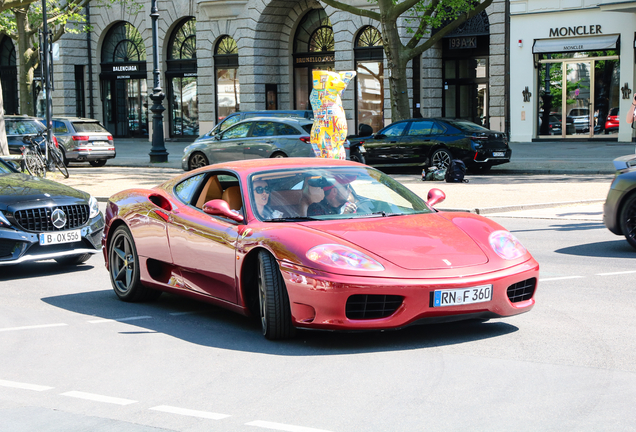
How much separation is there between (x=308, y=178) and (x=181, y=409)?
2.50m

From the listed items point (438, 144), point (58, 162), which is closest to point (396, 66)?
point (438, 144)

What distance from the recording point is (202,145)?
23.3 meters

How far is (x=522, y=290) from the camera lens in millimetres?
6055

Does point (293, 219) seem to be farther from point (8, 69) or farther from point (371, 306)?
point (8, 69)

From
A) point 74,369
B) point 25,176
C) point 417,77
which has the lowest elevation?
point 74,369

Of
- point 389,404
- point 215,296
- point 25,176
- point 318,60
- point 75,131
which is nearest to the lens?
point 389,404

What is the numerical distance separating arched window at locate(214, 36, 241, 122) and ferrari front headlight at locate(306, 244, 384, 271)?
34.8 metres

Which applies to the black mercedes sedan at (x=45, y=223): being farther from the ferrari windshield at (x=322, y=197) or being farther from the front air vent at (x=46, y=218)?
the ferrari windshield at (x=322, y=197)

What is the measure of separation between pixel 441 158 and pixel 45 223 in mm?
14456

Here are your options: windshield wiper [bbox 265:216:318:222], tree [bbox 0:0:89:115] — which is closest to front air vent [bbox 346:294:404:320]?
windshield wiper [bbox 265:216:318:222]

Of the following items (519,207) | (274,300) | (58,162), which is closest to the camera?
(274,300)

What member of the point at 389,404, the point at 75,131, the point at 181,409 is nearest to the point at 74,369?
the point at 181,409

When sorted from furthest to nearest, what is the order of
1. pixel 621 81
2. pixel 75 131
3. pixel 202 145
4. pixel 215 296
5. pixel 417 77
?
1. pixel 417 77
2. pixel 621 81
3. pixel 75 131
4. pixel 202 145
5. pixel 215 296

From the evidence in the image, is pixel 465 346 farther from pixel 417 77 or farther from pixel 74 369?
pixel 417 77
